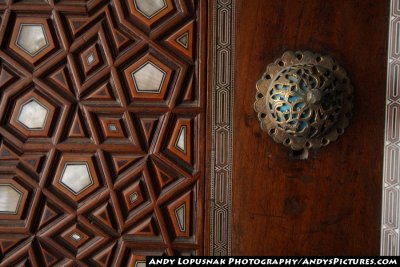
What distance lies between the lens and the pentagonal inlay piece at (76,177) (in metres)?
1.06

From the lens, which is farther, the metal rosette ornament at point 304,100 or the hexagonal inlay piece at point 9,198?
the hexagonal inlay piece at point 9,198

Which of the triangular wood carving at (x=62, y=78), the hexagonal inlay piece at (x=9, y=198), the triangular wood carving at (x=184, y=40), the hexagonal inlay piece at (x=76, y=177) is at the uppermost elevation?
the triangular wood carving at (x=184, y=40)

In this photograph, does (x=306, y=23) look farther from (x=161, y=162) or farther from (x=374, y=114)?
(x=161, y=162)

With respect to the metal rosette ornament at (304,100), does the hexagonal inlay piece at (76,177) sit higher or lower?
lower

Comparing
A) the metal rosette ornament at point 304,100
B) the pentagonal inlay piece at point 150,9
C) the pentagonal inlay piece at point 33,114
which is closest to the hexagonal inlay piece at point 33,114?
the pentagonal inlay piece at point 33,114

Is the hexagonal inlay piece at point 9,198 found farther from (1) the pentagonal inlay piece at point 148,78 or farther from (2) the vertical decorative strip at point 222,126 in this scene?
(2) the vertical decorative strip at point 222,126

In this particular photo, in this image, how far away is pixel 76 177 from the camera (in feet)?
3.51

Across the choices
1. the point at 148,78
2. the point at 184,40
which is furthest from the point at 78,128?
the point at 184,40

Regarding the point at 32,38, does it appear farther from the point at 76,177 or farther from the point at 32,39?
the point at 76,177

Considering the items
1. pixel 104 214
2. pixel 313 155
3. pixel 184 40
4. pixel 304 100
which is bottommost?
pixel 104 214

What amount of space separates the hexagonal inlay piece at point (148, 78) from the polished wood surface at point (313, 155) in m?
0.20

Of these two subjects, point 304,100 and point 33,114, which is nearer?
point 304,100

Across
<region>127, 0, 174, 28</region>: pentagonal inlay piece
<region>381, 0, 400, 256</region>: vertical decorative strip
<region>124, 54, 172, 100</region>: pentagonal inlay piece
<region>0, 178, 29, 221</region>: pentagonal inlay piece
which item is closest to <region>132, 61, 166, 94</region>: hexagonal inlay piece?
<region>124, 54, 172, 100</region>: pentagonal inlay piece

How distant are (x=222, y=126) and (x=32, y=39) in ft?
1.77
